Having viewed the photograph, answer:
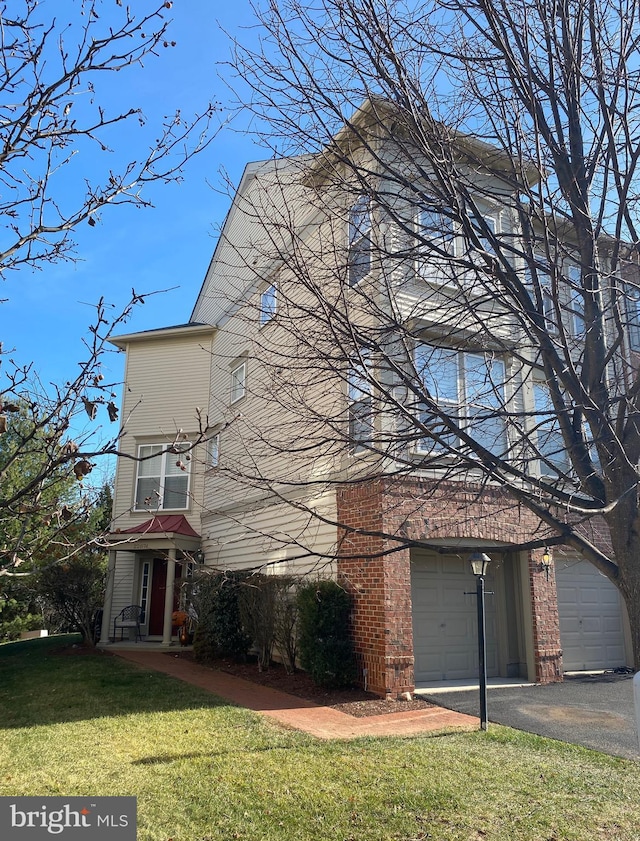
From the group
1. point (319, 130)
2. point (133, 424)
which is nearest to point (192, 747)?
point (319, 130)

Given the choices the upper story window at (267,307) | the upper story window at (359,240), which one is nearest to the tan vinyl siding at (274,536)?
the upper story window at (267,307)

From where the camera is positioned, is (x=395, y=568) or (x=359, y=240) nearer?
(x=359, y=240)

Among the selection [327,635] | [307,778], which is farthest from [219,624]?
[307,778]

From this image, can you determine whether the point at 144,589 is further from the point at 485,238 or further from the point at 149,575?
the point at 485,238

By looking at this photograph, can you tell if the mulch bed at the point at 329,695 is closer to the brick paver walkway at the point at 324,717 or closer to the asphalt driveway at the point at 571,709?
the brick paver walkway at the point at 324,717

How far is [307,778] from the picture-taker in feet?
18.4

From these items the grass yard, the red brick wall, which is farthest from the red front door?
the red brick wall

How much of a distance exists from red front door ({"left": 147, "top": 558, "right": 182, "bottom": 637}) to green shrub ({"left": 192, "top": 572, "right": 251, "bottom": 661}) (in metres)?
4.28

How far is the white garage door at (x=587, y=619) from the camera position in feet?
39.1

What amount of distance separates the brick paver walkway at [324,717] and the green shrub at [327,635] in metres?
0.56

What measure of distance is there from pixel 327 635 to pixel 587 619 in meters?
5.64

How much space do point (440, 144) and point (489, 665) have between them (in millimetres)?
9253

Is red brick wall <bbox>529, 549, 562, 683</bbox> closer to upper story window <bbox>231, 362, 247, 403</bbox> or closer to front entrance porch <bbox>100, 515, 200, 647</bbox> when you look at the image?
upper story window <bbox>231, 362, 247, 403</bbox>

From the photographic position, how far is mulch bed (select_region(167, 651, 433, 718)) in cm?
857
